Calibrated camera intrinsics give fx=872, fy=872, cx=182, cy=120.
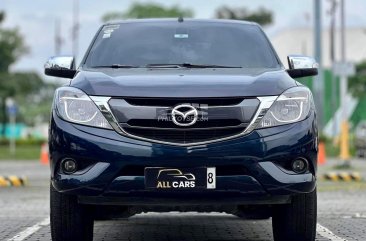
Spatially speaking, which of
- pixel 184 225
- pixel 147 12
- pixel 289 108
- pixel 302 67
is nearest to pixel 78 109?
pixel 289 108

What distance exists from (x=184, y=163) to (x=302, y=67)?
1.68 m

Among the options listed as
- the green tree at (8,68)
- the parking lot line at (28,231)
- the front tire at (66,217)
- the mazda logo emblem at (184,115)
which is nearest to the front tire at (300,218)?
the mazda logo emblem at (184,115)

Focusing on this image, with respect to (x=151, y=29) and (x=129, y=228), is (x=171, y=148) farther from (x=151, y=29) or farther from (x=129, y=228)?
(x=129, y=228)

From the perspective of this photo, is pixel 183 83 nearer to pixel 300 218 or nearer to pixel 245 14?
pixel 300 218

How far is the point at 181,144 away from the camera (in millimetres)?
5684

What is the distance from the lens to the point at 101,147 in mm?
5691

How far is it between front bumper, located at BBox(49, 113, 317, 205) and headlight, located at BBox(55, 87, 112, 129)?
2.2 inches

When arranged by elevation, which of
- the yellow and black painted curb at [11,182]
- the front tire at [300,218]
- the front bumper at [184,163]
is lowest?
the yellow and black painted curb at [11,182]

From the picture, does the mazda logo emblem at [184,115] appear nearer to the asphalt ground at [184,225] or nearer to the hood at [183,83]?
the hood at [183,83]

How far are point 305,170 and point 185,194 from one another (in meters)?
0.84

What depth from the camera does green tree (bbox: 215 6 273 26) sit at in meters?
72.9

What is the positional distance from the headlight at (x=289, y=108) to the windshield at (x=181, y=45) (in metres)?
1.01

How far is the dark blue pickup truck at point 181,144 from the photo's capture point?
5688mm

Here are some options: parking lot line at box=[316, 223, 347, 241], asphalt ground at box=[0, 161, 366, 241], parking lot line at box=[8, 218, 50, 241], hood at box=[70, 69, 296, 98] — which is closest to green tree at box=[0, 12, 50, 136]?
asphalt ground at box=[0, 161, 366, 241]
